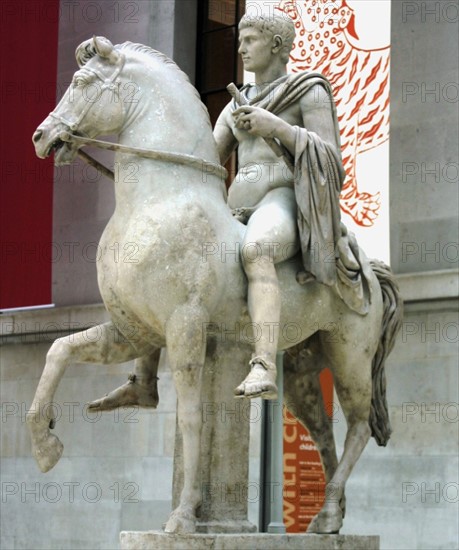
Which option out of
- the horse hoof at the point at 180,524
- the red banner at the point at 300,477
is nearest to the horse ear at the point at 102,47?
the horse hoof at the point at 180,524

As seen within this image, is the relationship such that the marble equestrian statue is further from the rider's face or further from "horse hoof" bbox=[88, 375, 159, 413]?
the rider's face

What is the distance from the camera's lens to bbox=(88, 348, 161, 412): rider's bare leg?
858 cm

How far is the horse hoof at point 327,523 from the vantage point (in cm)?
843

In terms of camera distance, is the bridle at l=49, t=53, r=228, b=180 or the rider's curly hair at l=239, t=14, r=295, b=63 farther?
the rider's curly hair at l=239, t=14, r=295, b=63

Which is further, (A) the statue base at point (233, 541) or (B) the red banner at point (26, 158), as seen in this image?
(B) the red banner at point (26, 158)

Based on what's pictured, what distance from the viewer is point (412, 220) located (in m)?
13.0

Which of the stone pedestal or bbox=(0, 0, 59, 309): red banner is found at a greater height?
bbox=(0, 0, 59, 309): red banner

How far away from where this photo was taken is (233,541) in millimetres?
7703

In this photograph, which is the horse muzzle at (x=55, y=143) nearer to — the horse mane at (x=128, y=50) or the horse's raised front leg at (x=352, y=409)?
the horse mane at (x=128, y=50)

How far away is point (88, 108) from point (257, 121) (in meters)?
1.07

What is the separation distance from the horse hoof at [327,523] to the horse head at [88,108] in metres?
2.91

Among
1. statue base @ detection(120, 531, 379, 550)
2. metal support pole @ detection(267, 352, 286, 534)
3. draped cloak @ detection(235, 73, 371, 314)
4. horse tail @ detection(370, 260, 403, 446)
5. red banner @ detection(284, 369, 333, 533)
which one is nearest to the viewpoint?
statue base @ detection(120, 531, 379, 550)

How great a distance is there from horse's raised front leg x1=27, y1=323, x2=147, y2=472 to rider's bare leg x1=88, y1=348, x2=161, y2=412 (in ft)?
0.98

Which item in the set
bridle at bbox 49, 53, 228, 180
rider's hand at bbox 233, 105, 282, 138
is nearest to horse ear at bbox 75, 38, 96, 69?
bridle at bbox 49, 53, 228, 180
